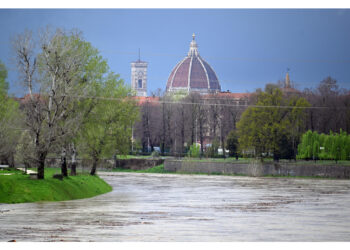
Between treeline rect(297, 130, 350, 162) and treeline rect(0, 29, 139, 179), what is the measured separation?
86.1ft

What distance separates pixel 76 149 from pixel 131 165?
44.7m

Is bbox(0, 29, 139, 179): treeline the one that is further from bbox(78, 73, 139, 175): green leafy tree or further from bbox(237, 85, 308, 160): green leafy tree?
bbox(237, 85, 308, 160): green leafy tree

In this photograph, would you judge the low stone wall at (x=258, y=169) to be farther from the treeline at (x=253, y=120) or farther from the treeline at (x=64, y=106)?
the treeline at (x=64, y=106)

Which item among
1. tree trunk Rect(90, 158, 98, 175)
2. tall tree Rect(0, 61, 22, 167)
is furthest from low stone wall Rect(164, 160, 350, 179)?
tall tree Rect(0, 61, 22, 167)

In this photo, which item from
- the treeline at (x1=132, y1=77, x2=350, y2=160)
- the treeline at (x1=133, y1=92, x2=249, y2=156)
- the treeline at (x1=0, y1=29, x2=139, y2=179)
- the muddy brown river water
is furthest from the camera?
the treeline at (x1=133, y1=92, x2=249, y2=156)

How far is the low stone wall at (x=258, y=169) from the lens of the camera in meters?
76.3

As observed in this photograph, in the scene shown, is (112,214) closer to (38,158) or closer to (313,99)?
(38,158)

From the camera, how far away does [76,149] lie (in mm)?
52125

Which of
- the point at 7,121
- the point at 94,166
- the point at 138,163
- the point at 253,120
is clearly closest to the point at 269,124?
the point at 253,120

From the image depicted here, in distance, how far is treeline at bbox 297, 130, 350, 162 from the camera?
80.6 m

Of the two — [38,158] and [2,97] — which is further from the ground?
[2,97]

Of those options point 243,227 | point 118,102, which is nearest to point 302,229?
point 243,227

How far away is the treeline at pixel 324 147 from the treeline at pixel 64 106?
2625cm

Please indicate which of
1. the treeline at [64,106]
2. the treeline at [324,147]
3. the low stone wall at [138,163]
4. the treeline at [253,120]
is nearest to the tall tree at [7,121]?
the treeline at [64,106]
